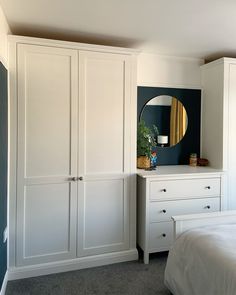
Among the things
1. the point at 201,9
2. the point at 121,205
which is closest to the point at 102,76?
the point at 201,9

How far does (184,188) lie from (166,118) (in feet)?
3.37

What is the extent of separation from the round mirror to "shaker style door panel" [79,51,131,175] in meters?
0.67

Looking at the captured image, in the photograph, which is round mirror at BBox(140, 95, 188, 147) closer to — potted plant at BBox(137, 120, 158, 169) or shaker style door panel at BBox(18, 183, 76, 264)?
potted plant at BBox(137, 120, 158, 169)


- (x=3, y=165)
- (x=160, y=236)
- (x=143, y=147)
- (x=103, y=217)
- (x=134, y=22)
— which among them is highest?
(x=134, y=22)

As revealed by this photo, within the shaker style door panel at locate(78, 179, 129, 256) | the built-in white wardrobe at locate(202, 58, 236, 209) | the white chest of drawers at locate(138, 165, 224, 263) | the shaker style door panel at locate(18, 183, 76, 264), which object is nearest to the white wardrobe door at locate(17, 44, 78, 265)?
the shaker style door panel at locate(18, 183, 76, 264)

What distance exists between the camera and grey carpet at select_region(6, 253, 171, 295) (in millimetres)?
2287

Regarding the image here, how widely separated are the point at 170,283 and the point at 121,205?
957 mm

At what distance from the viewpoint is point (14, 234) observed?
2.46 meters

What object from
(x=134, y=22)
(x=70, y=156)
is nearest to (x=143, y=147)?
(x=70, y=156)

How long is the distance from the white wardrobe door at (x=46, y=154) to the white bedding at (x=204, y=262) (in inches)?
44.2

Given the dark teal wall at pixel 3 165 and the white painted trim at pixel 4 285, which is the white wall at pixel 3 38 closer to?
the dark teal wall at pixel 3 165

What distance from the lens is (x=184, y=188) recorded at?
9.45ft

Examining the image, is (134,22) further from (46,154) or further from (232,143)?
(232,143)

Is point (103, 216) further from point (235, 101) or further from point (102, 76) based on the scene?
point (235, 101)
